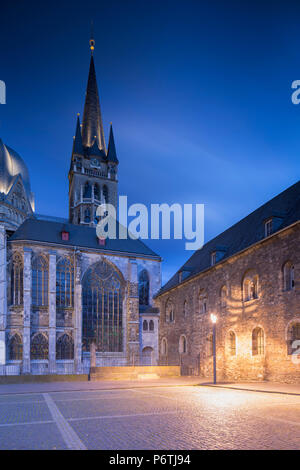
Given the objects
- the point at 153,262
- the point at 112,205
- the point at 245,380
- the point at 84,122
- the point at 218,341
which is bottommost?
the point at 245,380

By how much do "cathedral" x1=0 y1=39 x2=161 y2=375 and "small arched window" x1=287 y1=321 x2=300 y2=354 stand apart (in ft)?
Answer: 74.8

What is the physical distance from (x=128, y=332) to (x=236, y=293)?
17924mm

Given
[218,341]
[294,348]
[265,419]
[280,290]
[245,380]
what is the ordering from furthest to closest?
[218,341], [245,380], [280,290], [294,348], [265,419]

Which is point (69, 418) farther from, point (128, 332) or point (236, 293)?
point (128, 332)

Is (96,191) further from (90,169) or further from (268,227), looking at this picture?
(268,227)

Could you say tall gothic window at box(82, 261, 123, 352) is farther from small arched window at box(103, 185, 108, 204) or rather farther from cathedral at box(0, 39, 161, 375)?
small arched window at box(103, 185, 108, 204)

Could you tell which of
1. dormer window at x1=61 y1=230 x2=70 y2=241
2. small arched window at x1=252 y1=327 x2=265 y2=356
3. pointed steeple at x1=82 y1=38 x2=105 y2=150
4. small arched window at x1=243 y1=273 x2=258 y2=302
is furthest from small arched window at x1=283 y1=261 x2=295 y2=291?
pointed steeple at x1=82 y1=38 x2=105 y2=150

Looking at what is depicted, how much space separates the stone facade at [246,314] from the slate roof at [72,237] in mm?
10271

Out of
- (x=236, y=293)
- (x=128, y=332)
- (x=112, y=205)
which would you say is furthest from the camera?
(x=112, y=205)

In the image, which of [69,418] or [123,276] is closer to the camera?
[69,418]

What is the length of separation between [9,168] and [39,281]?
17687 mm

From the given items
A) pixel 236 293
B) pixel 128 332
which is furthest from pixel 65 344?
pixel 236 293

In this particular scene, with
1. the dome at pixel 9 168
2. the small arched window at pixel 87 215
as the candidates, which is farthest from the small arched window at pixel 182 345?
the small arched window at pixel 87 215

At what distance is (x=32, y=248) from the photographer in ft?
127
